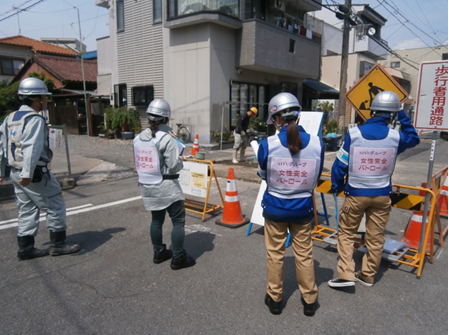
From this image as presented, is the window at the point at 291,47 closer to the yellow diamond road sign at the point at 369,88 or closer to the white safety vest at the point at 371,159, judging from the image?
the yellow diamond road sign at the point at 369,88

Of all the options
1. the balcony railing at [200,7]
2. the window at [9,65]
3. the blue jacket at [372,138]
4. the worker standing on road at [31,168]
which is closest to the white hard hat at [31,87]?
the worker standing on road at [31,168]

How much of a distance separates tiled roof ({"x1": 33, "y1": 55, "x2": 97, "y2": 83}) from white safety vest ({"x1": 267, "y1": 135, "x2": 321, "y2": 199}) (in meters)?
23.1

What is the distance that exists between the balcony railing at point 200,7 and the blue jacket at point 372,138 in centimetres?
1216

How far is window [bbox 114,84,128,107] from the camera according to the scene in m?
18.1

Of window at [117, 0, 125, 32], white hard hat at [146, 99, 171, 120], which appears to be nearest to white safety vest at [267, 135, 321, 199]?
white hard hat at [146, 99, 171, 120]

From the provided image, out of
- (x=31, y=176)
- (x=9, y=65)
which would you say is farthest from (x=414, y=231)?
(x=9, y=65)

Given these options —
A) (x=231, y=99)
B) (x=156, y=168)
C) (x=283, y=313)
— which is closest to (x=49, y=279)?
(x=156, y=168)

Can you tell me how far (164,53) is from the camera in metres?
15.9

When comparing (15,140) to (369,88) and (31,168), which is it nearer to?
(31,168)

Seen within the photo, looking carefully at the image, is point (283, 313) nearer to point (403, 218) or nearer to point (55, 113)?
point (403, 218)

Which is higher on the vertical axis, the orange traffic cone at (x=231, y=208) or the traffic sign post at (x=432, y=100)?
the traffic sign post at (x=432, y=100)

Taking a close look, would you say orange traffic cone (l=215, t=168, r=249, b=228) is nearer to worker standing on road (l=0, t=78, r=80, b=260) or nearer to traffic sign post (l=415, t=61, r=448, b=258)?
worker standing on road (l=0, t=78, r=80, b=260)

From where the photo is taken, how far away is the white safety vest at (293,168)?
2781 mm

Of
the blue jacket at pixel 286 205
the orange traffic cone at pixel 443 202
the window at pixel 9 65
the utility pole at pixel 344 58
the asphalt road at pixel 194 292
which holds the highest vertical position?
the window at pixel 9 65
